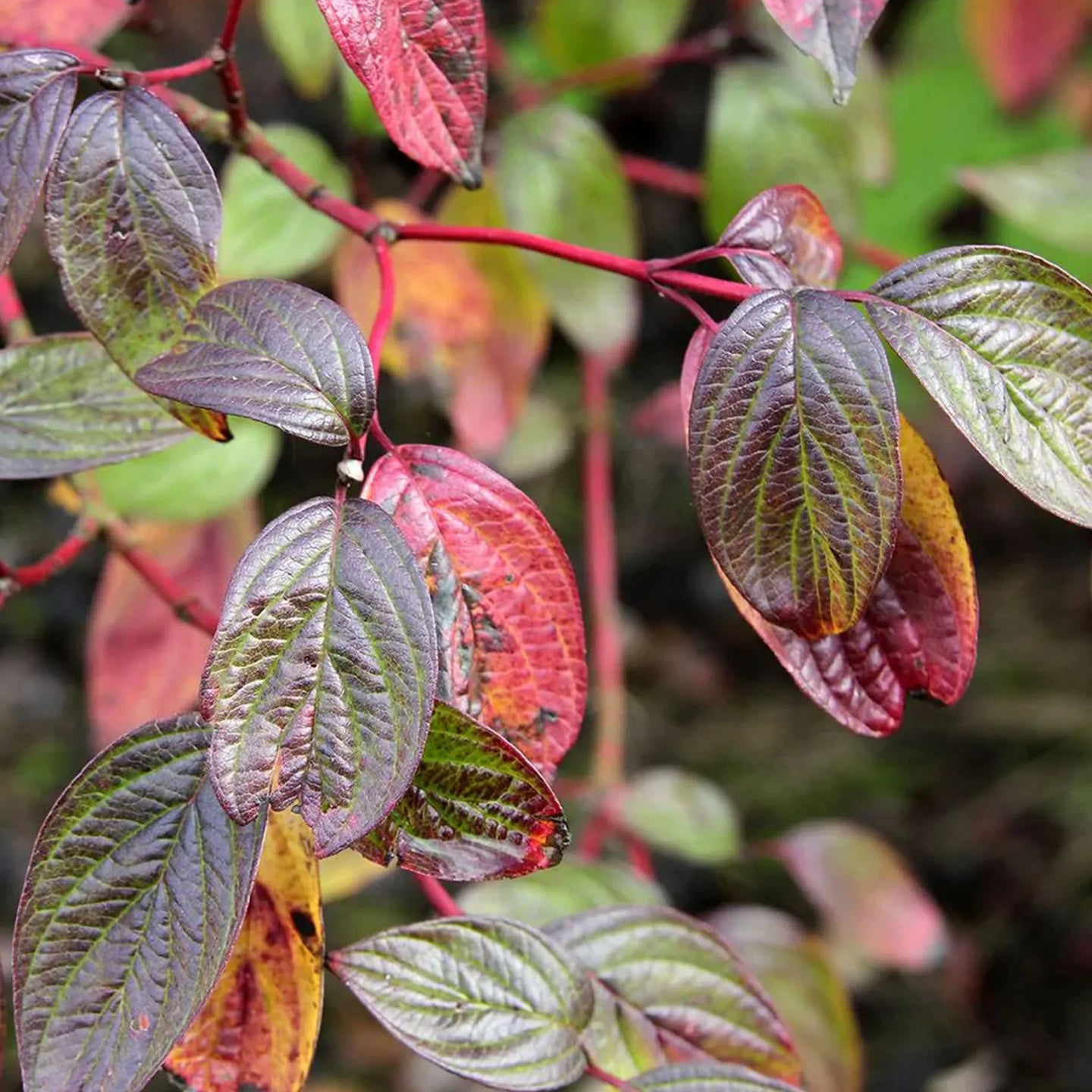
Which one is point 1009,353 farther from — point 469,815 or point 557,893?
point 557,893

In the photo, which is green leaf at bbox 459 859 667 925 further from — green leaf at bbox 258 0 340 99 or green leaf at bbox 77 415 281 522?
green leaf at bbox 258 0 340 99

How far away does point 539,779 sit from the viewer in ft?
1.38

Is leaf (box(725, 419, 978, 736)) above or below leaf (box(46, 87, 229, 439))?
below

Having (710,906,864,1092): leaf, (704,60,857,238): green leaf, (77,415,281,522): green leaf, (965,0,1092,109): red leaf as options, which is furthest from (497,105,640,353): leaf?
(965,0,1092,109): red leaf

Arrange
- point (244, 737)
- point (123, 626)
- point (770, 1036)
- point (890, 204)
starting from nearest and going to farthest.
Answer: point (244, 737) → point (770, 1036) → point (123, 626) → point (890, 204)

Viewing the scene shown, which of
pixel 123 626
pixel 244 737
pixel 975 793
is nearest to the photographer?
pixel 244 737

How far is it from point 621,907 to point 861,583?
28cm

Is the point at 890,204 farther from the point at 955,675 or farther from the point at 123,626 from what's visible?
the point at 955,675

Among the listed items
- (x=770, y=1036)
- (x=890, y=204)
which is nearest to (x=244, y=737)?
(x=770, y=1036)

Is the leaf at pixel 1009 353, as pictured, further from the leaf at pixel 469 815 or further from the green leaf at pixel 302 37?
the green leaf at pixel 302 37

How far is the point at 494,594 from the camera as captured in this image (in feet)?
1.52

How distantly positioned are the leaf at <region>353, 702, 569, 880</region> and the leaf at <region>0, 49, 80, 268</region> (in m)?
0.24

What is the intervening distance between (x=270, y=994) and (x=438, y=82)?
369mm

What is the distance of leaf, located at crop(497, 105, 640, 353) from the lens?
3.06 ft
